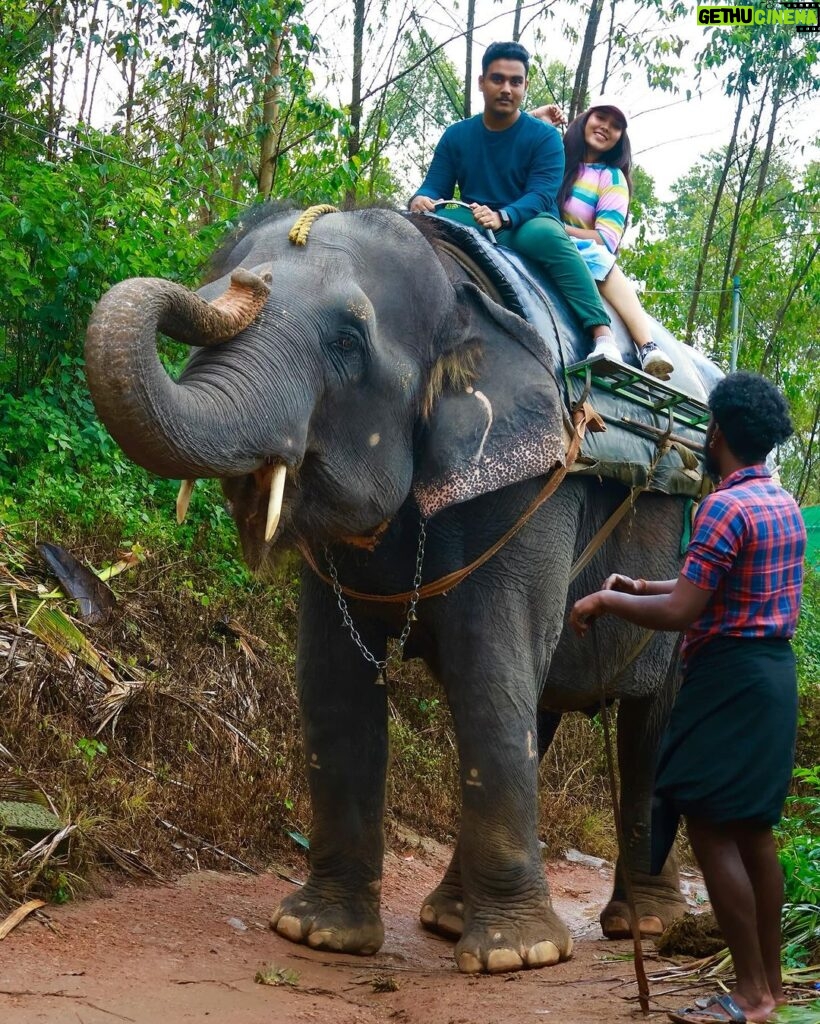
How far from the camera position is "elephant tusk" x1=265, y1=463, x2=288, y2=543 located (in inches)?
159

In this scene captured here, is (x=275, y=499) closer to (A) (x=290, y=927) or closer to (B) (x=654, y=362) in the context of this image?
(A) (x=290, y=927)

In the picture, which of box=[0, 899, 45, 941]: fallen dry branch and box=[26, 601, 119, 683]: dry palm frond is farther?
box=[26, 601, 119, 683]: dry palm frond

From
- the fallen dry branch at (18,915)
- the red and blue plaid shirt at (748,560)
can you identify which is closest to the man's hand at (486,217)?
the red and blue plaid shirt at (748,560)

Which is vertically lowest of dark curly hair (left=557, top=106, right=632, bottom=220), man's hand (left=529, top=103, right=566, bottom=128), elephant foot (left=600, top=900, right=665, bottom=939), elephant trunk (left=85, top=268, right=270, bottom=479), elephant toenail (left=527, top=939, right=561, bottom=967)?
elephant foot (left=600, top=900, right=665, bottom=939)

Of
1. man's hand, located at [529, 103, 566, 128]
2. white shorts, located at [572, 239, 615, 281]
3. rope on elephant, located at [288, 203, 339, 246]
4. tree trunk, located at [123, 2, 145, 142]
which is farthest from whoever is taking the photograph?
tree trunk, located at [123, 2, 145, 142]

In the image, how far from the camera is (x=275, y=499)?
4.06 m

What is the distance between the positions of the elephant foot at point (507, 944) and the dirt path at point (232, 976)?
2.5 inches

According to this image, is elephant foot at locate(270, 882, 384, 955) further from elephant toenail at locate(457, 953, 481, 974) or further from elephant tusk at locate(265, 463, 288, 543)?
elephant tusk at locate(265, 463, 288, 543)

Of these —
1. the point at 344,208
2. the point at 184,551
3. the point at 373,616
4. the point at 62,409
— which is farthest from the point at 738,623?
the point at 62,409

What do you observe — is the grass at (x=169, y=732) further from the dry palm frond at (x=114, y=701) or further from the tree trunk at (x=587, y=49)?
the tree trunk at (x=587, y=49)

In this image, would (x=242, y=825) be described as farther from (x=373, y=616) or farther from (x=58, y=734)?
(x=373, y=616)

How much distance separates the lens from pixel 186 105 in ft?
37.6

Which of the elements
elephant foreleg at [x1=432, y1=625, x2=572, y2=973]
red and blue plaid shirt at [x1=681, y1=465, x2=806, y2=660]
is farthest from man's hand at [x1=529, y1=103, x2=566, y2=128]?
red and blue plaid shirt at [x1=681, y1=465, x2=806, y2=660]

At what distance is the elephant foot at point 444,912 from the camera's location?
18.6ft
